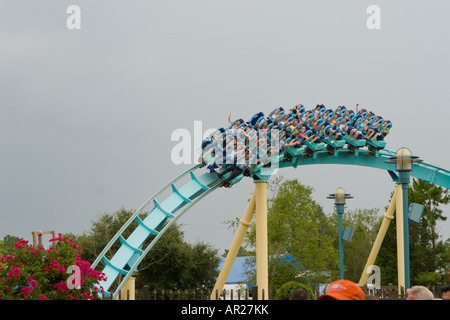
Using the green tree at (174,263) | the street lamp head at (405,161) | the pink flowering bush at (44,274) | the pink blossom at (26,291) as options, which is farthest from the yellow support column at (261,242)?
the green tree at (174,263)

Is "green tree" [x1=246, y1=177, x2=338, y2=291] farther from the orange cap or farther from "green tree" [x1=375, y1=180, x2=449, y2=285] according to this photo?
the orange cap

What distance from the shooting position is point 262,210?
16094mm

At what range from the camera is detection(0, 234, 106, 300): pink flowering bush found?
9.24 metres

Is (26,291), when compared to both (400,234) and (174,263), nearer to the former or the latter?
(400,234)

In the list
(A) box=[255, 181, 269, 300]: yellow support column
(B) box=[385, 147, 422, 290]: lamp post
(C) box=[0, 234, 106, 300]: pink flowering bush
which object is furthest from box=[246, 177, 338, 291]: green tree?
(C) box=[0, 234, 106, 300]: pink flowering bush

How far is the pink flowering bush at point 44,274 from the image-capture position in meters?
9.24

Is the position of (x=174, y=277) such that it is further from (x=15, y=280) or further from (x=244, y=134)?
(x=15, y=280)

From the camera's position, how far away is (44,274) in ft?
31.0

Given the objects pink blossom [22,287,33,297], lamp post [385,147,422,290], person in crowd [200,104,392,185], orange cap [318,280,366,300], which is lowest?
pink blossom [22,287,33,297]

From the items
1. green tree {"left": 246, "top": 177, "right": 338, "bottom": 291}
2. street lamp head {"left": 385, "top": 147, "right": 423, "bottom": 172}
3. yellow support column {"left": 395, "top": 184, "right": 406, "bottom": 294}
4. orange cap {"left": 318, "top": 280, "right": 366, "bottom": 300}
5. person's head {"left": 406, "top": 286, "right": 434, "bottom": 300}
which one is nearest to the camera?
orange cap {"left": 318, "top": 280, "right": 366, "bottom": 300}

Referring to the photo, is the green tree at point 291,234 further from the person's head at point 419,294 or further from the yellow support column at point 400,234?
the person's head at point 419,294

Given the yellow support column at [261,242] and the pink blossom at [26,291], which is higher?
the yellow support column at [261,242]

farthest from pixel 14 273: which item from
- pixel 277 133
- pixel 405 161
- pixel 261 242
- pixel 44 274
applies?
pixel 277 133
